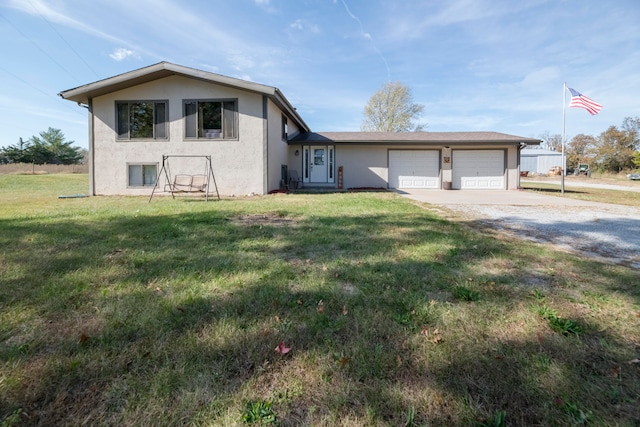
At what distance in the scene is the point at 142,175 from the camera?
1155 centimetres

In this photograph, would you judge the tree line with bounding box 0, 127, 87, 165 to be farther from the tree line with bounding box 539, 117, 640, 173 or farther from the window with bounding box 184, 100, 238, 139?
the tree line with bounding box 539, 117, 640, 173

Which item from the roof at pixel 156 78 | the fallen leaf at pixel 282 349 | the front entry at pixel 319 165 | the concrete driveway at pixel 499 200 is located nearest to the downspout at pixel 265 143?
the roof at pixel 156 78

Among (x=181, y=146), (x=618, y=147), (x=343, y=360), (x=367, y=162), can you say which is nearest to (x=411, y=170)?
(x=367, y=162)

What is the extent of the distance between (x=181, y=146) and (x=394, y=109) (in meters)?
26.0

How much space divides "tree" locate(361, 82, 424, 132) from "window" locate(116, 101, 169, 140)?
81.9 ft

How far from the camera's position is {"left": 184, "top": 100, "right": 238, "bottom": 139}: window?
11.1 metres

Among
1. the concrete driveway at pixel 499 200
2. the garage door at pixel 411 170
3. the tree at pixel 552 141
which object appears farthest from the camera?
the tree at pixel 552 141

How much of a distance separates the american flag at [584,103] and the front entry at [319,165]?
10.0 meters

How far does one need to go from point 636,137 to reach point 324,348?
163 feet

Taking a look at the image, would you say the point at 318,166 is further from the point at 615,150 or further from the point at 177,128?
the point at 615,150

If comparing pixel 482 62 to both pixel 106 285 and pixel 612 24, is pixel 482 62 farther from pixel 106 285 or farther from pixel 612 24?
pixel 106 285

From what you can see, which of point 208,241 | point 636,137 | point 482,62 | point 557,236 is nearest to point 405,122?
point 482,62

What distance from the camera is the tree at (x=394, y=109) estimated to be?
105 feet

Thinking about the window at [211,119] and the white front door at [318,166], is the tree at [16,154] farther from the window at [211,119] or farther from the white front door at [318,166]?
the white front door at [318,166]
